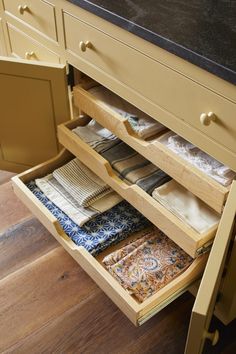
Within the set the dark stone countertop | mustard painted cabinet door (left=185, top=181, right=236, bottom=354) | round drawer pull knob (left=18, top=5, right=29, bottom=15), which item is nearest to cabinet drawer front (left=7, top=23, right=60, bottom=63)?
round drawer pull knob (left=18, top=5, right=29, bottom=15)

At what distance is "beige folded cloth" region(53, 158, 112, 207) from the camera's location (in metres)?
1.45

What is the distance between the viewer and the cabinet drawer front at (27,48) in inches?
62.5

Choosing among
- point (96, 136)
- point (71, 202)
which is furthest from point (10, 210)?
point (96, 136)

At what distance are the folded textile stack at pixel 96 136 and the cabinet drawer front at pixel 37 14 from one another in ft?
1.05

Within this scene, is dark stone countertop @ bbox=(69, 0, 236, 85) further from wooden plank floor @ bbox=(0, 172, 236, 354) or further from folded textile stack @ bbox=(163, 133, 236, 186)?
wooden plank floor @ bbox=(0, 172, 236, 354)

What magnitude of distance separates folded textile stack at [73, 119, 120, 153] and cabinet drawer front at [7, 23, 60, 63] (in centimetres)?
26

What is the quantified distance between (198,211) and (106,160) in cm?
35

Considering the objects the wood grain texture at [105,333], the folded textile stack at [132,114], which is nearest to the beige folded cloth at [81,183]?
the folded textile stack at [132,114]

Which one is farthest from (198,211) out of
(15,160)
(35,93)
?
(15,160)

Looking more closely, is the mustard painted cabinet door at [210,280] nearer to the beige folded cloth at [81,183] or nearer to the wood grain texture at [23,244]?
the beige folded cloth at [81,183]

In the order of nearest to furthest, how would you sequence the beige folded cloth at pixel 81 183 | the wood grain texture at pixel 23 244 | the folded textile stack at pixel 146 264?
the folded textile stack at pixel 146 264 < the beige folded cloth at pixel 81 183 < the wood grain texture at pixel 23 244

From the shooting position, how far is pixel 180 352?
4.33 ft

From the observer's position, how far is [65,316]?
140 centimetres

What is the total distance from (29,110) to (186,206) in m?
0.70
